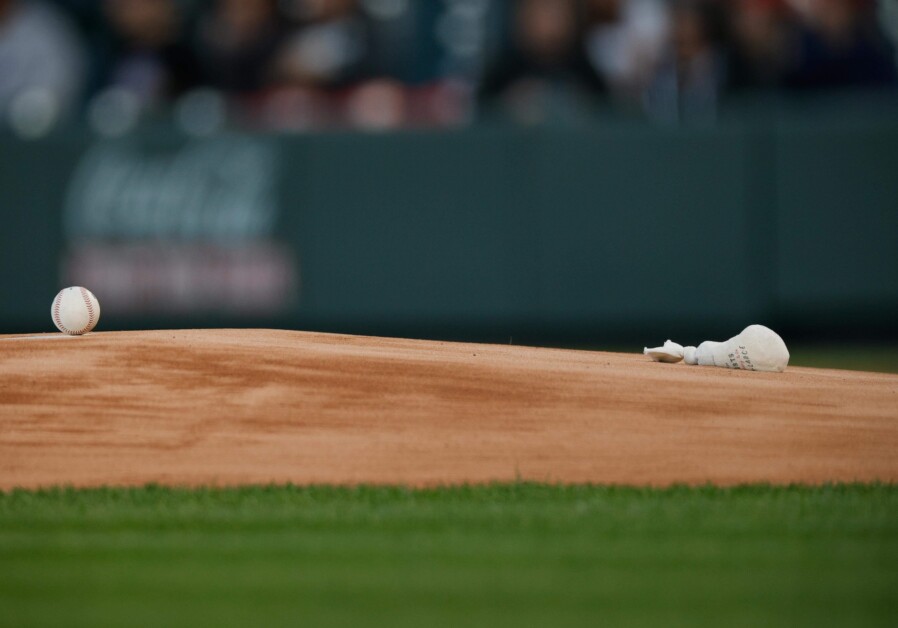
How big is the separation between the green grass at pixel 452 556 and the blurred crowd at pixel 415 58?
6.29 m

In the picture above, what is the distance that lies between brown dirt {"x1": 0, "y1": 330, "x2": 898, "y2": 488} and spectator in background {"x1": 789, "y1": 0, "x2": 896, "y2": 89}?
5.97m

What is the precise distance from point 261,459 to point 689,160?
253 inches

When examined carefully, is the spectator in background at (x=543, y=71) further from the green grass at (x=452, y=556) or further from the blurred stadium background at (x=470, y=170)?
the green grass at (x=452, y=556)

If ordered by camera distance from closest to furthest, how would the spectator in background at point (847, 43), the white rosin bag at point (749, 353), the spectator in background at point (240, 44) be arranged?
the white rosin bag at point (749, 353), the spectator in background at point (847, 43), the spectator in background at point (240, 44)

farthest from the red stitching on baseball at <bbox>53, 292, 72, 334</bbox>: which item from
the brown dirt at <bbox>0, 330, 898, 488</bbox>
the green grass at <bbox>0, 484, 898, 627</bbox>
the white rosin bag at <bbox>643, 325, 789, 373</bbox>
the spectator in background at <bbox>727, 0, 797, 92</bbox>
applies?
the spectator in background at <bbox>727, 0, 797, 92</bbox>

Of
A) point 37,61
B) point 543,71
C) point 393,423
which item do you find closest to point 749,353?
point 393,423

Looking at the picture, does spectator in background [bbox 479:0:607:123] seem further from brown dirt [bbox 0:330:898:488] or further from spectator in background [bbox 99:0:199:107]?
brown dirt [bbox 0:330:898:488]

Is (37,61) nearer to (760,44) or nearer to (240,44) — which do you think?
(240,44)

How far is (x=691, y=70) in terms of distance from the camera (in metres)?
10.1

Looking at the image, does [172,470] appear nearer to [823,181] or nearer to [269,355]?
[269,355]

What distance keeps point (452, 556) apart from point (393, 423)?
1.11m

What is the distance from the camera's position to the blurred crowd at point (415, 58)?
33.0ft

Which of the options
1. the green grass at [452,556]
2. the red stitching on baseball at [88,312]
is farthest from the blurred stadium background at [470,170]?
the green grass at [452,556]

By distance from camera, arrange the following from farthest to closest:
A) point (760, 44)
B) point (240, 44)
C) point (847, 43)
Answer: point (240, 44) < point (760, 44) < point (847, 43)
